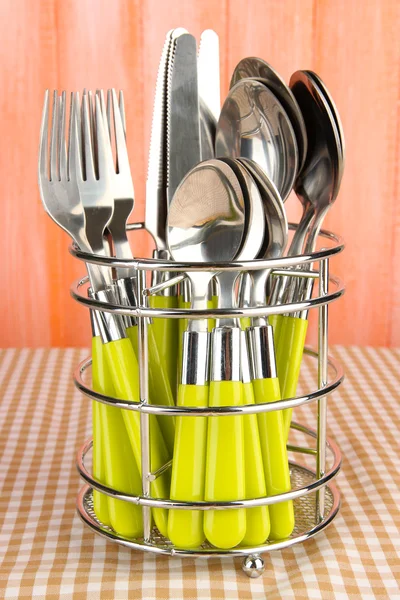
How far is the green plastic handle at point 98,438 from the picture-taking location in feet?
1.43

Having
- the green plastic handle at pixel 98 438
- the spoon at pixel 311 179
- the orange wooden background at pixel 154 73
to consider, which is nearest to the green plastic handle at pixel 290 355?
the spoon at pixel 311 179

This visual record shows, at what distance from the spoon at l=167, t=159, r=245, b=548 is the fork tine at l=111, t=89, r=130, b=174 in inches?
2.6

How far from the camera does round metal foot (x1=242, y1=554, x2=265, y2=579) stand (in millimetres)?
425

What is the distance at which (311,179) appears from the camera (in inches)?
18.3

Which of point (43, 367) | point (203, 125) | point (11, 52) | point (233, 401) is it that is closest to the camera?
point (233, 401)

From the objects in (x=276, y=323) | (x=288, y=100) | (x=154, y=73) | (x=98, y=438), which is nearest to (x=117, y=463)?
(x=98, y=438)

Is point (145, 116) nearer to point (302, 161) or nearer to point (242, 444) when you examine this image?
point (302, 161)

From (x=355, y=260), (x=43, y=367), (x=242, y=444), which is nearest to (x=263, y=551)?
(x=242, y=444)

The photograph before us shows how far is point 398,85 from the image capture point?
0.94 m

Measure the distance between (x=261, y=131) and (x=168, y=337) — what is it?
0.44 ft

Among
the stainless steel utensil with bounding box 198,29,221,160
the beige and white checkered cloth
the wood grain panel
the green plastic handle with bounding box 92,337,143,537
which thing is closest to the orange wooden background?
the wood grain panel

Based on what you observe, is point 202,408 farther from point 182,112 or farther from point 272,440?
point 182,112

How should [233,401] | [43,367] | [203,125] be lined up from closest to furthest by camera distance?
[233,401], [203,125], [43,367]

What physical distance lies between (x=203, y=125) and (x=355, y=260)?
535 millimetres
